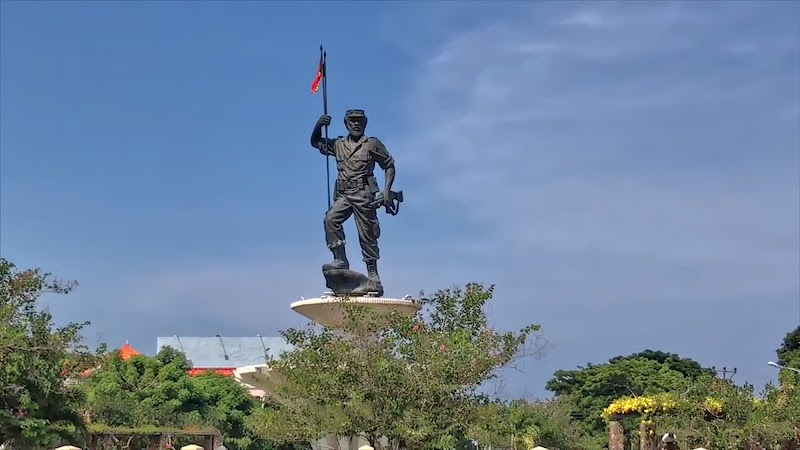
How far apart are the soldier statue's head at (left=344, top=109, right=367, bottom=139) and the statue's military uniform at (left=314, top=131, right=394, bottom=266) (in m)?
0.11

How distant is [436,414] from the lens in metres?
14.5

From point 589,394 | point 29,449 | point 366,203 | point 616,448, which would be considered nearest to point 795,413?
point 616,448

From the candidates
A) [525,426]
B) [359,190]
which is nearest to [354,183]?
[359,190]

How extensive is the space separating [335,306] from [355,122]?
385 centimetres

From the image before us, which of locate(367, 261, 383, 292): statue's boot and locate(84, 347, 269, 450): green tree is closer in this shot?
locate(367, 261, 383, 292): statue's boot

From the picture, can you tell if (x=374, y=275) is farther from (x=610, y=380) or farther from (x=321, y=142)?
(x=610, y=380)

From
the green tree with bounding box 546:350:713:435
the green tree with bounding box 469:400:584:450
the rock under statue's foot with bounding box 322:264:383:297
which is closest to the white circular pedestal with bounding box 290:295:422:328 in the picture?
the rock under statue's foot with bounding box 322:264:383:297

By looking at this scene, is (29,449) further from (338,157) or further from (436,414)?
(338,157)

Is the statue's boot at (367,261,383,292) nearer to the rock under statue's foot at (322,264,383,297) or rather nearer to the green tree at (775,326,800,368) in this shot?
the rock under statue's foot at (322,264,383,297)

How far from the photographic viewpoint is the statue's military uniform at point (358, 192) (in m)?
21.1

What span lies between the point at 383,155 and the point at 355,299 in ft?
11.8

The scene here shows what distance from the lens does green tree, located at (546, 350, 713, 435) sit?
127 ft

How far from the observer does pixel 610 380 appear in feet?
133

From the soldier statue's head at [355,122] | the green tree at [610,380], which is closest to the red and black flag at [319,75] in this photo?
the soldier statue's head at [355,122]
